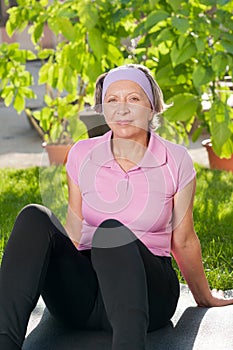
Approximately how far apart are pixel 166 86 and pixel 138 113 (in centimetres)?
187

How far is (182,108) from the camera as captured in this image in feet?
11.8

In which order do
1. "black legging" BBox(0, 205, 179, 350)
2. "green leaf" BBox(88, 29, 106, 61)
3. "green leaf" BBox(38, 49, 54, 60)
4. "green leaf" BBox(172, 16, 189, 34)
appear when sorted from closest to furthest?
"black legging" BBox(0, 205, 179, 350), "green leaf" BBox(172, 16, 189, 34), "green leaf" BBox(88, 29, 106, 61), "green leaf" BBox(38, 49, 54, 60)

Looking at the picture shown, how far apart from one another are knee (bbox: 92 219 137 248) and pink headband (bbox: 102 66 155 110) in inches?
14.6

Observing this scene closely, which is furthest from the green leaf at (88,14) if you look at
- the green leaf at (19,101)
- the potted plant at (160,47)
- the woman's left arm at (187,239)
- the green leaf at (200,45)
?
the woman's left arm at (187,239)

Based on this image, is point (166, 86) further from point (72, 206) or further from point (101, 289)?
point (101, 289)

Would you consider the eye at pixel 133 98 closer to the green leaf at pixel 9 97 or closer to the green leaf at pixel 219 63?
the green leaf at pixel 219 63

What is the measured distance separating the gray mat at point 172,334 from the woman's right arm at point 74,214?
0.24 meters

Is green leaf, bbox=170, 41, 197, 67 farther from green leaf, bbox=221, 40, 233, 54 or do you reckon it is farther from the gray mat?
the gray mat

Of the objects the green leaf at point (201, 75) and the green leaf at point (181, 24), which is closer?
the green leaf at point (181, 24)

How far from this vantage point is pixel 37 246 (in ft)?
5.77

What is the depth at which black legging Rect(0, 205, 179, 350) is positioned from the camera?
1655 millimetres

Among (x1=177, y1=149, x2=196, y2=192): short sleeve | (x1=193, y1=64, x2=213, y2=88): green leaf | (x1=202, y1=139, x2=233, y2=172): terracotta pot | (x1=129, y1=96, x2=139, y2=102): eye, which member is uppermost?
(x1=129, y1=96, x2=139, y2=102): eye

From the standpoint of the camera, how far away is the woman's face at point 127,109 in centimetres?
189

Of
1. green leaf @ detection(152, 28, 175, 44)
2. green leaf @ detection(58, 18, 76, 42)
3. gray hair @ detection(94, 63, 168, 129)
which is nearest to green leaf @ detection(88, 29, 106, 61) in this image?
green leaf @ detection(58, 18, 76, 42)
